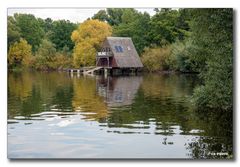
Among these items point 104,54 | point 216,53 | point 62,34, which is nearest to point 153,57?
point 104,54

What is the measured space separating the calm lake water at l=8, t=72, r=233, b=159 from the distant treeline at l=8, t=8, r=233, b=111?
40 centimetres

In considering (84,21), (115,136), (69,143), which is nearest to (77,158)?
(69,143)

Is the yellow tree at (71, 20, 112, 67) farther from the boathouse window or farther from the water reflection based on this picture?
the water reflection

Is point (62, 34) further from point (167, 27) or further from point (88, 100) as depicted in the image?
point (88, 100)

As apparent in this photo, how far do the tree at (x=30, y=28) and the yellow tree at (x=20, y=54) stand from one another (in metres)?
0.10

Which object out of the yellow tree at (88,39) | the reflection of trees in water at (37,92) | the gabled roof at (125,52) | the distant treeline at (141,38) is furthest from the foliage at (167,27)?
the reflection of trees in water at (37,92)

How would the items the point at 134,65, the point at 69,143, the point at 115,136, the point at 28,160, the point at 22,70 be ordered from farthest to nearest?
the point at 134,65
the point at 22,70
the point at 115,136
the point at 69,143
the point at 28,160

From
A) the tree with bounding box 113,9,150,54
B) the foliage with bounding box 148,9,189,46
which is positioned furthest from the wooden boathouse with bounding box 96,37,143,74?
the foliage with bounding box 148,9,189,46

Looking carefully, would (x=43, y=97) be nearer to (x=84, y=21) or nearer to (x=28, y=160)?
(x=84, y=21)

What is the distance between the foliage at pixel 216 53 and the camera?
7883 millimetres

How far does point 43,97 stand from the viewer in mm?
10281

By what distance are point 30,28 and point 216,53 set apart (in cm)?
329

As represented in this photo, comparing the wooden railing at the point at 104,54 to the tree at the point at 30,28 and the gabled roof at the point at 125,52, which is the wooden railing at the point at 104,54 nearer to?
the gabled roof at the point at 125,52
